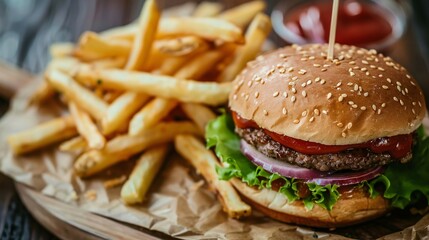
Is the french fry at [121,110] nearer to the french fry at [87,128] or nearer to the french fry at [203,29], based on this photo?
the french fry at [87,128]

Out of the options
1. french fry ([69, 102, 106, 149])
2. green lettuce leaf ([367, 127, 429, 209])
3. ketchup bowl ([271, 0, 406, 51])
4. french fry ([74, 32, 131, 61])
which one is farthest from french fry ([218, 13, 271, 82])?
green lettuce leaf ([367, 127, 429, 209])

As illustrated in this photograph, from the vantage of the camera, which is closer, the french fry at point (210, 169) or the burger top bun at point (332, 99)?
the burger top bun at point (332, 99)

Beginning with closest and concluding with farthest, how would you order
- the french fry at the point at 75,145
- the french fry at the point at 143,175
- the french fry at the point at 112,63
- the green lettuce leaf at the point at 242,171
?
the green lettuce leaf at the point at 242,171 → the french fry at the point at 143,175 → the french fry at the point at 75,145 → the french fry at the point at 112,63

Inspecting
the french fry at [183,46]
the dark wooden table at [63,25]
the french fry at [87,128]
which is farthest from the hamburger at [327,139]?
the dark wooden table at [63,25]

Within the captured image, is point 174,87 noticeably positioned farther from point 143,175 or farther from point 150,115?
point 143,175

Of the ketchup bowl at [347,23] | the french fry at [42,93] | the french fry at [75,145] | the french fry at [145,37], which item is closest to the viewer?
the french fry at [75,145]

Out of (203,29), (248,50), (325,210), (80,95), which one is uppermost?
(203,29)

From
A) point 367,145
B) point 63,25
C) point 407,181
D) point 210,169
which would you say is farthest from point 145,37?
point 63,25

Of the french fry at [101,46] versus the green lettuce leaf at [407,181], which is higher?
the french fry at [101,46]
